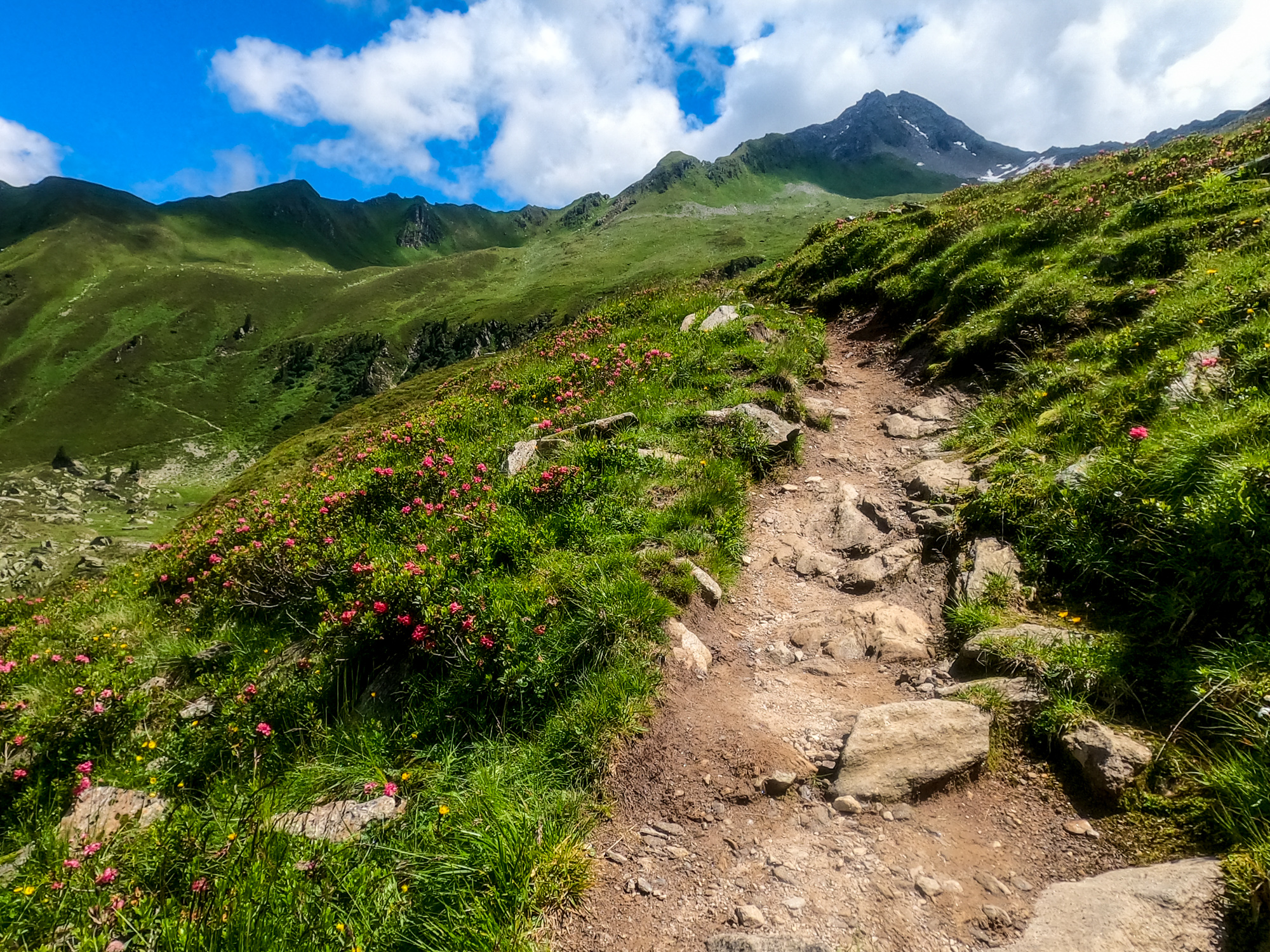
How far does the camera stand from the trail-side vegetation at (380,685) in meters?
3.68

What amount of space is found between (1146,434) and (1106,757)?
12.0ft

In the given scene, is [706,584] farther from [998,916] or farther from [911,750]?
[998,916]

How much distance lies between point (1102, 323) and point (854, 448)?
441cm

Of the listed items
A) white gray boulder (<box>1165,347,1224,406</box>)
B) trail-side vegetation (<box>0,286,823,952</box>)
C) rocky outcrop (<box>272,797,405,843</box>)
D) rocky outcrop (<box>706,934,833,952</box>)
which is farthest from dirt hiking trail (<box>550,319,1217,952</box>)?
white gray boulder (<box>1165,347,1224,406</box>)

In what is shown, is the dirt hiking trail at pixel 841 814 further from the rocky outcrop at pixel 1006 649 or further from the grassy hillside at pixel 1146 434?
the grassy hillside at pixel 1146 434

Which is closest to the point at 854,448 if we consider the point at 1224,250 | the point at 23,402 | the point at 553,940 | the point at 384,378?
the point at 1224,250

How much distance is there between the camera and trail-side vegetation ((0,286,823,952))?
368cm

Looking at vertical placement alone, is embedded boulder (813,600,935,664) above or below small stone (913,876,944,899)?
above

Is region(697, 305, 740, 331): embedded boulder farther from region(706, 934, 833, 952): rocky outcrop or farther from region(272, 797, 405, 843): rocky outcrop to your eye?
region(706, 934, 833, 952): rocky outcrop

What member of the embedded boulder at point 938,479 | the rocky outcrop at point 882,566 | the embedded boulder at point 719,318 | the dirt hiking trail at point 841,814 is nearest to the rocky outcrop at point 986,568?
the dirt hiking trail at point 841,814

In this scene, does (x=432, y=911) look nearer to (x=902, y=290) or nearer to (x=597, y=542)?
(x=597, y=542)

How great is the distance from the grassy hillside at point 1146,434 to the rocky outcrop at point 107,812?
7529 mm

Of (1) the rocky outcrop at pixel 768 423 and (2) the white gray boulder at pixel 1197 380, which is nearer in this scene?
(2) the white gray boulder at pixel 1197 380

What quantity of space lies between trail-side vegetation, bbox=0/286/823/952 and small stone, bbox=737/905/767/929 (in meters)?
1.04
